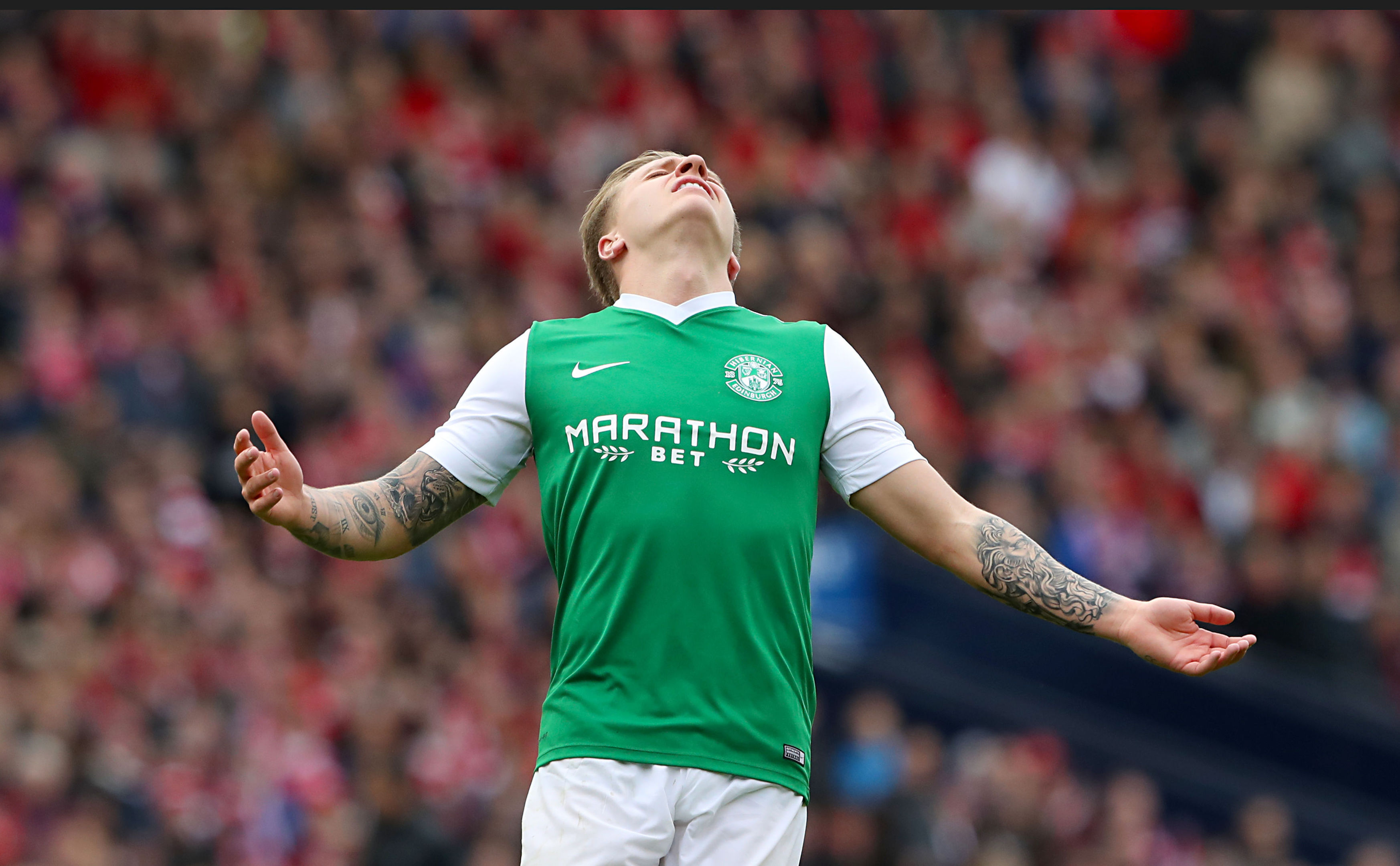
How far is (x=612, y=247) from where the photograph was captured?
16.5 feet

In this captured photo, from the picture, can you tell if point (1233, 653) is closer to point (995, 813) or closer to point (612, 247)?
point (612, 247)

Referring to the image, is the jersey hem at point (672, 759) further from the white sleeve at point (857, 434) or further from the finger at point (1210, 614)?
the finger at point (1210, 614)

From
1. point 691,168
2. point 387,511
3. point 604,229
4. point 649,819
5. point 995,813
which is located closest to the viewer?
point 649,819

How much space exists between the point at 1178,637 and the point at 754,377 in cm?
122

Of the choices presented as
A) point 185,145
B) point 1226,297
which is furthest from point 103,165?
point 1226,297

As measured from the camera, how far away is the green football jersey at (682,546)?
438 cm

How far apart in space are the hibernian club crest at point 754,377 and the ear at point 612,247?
592mm

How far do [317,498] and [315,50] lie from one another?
11813mm

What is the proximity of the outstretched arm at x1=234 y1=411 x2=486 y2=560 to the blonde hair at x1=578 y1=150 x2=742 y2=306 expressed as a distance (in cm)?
78

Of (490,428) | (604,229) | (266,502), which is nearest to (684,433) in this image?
(490,428)

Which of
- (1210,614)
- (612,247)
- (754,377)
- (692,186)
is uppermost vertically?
(692,186)

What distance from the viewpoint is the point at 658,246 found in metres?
4.89

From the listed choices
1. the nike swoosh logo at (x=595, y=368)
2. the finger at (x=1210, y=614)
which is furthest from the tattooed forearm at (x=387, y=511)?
the nike swoosh logo at (x=595, y=368)

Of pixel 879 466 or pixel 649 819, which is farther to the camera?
pixel 879 466
